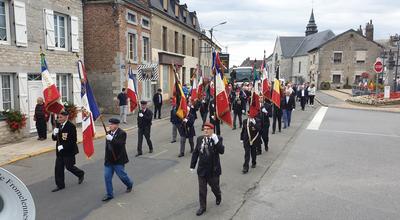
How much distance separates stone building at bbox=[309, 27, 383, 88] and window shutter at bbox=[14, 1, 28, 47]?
45.9 metres

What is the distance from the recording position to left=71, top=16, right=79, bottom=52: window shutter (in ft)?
52.3

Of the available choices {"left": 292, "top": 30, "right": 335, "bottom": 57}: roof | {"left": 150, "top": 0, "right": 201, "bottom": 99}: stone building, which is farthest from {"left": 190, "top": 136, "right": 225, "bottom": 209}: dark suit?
{"left": 292, "top": 30, "right": 335, "bottom": 57}: roof

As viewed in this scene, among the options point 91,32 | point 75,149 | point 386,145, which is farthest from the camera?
point 91,32

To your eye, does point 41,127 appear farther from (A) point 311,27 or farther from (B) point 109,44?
(A) point 311,27

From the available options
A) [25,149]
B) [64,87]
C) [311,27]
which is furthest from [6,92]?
[311,27]

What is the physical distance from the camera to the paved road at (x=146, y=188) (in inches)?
236

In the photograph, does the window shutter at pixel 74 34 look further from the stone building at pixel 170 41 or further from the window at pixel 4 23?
the stone building at pixel 170 41

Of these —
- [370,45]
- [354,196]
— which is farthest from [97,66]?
[370,45]

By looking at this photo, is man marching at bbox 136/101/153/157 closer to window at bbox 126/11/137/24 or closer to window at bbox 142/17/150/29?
window at bbox 126/11/137/24

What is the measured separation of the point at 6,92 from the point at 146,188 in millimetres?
8615

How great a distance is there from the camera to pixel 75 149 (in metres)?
7.35

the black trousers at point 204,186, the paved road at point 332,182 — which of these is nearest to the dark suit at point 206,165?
the black trousers at point 204,186

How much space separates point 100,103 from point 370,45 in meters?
44.6

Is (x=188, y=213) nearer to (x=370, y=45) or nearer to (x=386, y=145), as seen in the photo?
(x=386, y=145)
